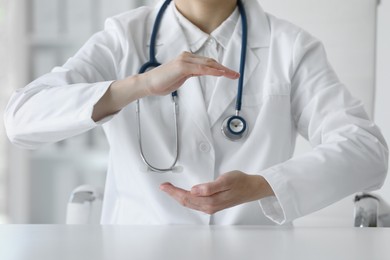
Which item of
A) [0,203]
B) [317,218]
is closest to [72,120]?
[317,218]

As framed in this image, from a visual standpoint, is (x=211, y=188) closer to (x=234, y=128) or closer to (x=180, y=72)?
(x=180, y=72)

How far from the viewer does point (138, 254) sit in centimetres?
77

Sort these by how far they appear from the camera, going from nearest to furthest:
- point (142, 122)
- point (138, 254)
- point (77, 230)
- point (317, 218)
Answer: point (138, 254) < point (77, 230) < point (142, 122) < point (317, 218)

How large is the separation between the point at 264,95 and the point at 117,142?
0.31 meters

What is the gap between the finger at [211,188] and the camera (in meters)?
1.01

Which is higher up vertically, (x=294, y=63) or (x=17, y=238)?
(x=294, y=63)

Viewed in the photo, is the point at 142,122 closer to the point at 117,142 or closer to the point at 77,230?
the point at 117,142

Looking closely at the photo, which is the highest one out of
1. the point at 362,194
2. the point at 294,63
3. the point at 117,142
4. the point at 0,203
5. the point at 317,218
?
the point at 294,63

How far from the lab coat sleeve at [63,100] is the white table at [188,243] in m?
0.23

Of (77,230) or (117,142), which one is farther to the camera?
(117,142)

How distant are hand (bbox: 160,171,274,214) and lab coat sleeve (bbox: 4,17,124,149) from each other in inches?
9.6

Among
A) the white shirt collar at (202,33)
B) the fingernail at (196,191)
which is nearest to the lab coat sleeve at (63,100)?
the white shirt collar at (202,33)

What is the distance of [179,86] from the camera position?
1169 millimetres

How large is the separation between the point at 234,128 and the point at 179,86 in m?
0.19
